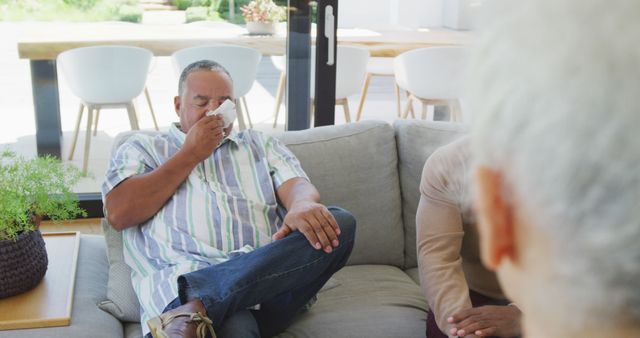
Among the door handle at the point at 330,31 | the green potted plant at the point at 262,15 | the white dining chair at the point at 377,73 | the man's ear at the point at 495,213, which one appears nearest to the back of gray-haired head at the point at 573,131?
the man's ear at the point at 495,213

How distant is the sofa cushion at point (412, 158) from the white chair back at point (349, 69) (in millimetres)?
1756

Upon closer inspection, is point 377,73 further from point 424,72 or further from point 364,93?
point 424,72

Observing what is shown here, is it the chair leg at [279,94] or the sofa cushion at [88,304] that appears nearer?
the sofa cushion at [88,304]

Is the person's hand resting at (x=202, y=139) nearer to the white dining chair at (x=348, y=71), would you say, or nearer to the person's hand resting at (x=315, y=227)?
the person's hand resting at (x=315, y=227)

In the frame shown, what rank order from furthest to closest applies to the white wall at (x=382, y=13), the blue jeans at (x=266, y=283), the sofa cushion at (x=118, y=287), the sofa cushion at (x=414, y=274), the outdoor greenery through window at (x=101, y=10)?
the white wall at (x=382, y=13) → the outdoor greenery through window at (x=101, y=10) → the sofa cushion at (x=414, y=274) → the sofa cushion at (x=118, y=287) → the blue jeans at (x=266, y=283)

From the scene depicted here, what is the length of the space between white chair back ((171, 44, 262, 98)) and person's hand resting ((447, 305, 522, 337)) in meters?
2.13

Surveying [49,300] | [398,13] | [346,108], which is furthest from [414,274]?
[398,13]

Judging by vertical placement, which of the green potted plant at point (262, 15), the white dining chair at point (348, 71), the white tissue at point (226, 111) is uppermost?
the green potted plant at point (262, 15)

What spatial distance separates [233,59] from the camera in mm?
3803

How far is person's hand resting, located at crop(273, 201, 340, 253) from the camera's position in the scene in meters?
2.03

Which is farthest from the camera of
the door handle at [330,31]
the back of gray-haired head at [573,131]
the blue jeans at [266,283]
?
the door handle at [330,31]

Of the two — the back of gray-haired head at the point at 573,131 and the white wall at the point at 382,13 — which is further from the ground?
the back of gray-haired head at the point at 573,131

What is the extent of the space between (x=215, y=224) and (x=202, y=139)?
247 mm

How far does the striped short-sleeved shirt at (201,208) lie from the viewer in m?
2.14
